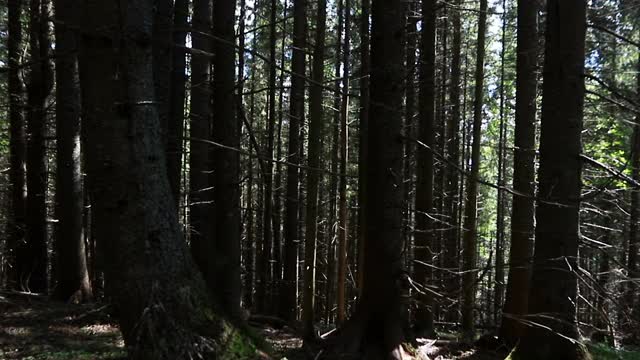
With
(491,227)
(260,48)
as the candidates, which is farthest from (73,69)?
(491,227)

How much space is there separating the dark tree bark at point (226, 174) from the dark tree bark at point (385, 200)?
2.38m

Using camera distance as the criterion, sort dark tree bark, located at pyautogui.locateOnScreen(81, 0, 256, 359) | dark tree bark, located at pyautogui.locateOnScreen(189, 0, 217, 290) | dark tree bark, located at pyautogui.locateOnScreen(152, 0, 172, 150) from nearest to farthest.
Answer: dark tree bark, located at pyautogui.locateOnScreen(81, 0, 256, 359) < dark tree bark, located at pyautogui.locateOnScreen(152, 0, 172, 150) < dark tree bark, located at pyautogui.locateOnScreen(189, 0, 217, 290)

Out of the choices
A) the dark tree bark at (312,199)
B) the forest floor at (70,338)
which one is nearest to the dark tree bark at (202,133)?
the forest floor at (70,338)

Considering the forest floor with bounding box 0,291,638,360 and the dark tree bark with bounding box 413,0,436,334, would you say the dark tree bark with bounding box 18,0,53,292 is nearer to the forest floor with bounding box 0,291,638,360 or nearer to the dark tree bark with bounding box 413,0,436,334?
the forest floor with bounding box 0,291,638,360

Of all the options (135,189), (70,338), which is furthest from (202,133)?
(135,189)

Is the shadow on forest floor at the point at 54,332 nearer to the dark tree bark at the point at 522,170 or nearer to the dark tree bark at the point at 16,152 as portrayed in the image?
the dark tree bark at the point at 16,152

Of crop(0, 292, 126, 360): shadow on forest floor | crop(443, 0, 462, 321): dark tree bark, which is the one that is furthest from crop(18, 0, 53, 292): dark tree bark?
crop(443, 0, 462, 321): dark tree bark

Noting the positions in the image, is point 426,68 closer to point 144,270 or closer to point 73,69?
point 73,69

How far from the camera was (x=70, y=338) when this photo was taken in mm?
7891

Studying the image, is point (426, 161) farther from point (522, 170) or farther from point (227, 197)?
point (227, 197)

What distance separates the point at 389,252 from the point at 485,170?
2493 centimetres

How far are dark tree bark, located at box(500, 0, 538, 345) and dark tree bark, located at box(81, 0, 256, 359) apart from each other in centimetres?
710

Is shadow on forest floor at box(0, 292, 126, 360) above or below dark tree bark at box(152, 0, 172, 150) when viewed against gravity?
below

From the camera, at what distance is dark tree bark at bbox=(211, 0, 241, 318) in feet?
27.0
